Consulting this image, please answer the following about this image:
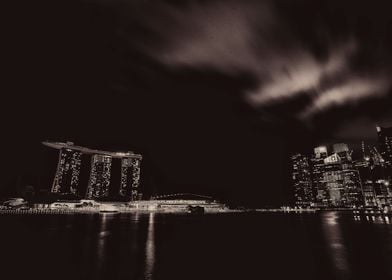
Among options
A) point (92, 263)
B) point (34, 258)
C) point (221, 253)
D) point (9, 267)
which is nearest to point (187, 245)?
point (221, 253)

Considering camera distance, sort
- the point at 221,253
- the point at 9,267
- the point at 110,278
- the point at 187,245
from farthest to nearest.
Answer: the point at 187,245, the point at 221,253, the point at 9,267, the point at 110,278

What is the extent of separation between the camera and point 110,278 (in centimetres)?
2020

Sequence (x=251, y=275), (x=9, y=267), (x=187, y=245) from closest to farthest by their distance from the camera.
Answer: (x=251, y=275) → (x=9, y=267) → (x=187, y=245)

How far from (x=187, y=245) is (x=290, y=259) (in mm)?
14254

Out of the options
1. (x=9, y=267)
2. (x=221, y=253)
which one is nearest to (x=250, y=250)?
(x=221, y=253)

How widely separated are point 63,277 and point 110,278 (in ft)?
11.6

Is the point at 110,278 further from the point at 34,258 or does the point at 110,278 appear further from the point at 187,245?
the point at 187,245

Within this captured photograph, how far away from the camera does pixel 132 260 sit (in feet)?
86.9

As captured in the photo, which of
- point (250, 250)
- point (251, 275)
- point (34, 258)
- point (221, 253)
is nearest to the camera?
point (251, 275)

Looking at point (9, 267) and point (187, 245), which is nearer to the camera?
point (9, 267)

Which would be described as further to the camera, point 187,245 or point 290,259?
point 187,245

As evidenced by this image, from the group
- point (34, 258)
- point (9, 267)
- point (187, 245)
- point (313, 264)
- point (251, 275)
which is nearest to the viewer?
point (251, 275)

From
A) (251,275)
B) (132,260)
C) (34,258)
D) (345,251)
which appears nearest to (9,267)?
(34,258)

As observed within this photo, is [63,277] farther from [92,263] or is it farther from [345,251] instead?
[345,251]
